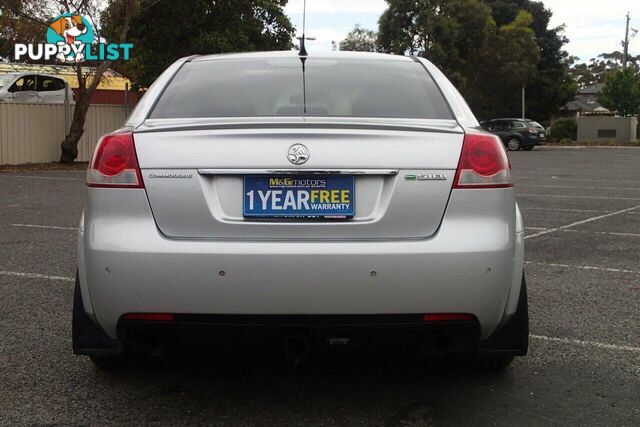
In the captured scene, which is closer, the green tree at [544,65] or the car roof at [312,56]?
the car roof at [312,56]

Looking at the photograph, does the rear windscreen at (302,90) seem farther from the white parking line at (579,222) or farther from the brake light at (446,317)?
the white parking line at (579,222)

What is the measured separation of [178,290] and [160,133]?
2.07 feet

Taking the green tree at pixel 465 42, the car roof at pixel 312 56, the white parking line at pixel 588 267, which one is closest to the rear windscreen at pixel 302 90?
the car roof at pixel 312 56

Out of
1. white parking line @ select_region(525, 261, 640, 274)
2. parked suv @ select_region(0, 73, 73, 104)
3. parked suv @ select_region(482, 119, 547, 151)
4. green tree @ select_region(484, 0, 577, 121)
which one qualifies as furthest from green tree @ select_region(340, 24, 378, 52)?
white parking line @ select_region(525, 261, 640, 274)

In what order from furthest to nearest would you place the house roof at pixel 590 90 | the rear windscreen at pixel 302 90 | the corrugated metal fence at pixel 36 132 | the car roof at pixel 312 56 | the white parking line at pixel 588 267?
the house roof at pixel 590 90
the corrugated metal fence at pixel 36 132
the white parking line at pixel 588 267
the car roof at pixel 312 56
the rear windscreen at pixel 302 90

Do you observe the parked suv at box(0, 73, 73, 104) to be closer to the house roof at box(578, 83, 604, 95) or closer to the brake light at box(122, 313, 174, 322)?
the brake light at box(122, 313, 174, 322)

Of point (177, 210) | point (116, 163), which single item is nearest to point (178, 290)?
point (177, 210)

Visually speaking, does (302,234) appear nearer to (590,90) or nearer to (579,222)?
(579,222)

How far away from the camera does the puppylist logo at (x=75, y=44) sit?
20.6 metres

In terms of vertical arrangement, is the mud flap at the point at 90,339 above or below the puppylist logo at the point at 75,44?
below

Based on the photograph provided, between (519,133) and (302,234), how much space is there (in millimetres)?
34364

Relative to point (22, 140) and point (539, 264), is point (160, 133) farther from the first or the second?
point (22, 140)

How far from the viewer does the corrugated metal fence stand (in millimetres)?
20094

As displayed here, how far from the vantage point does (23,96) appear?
22547 mm
